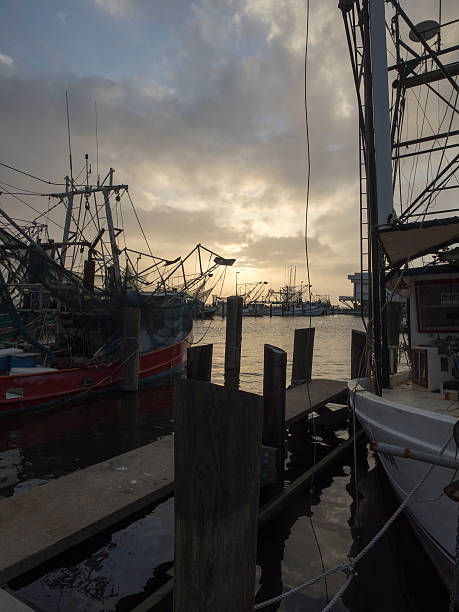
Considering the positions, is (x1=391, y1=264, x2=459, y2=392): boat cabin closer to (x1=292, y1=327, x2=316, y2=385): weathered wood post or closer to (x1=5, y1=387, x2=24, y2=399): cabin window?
(x1=292, y1=327, x2=316, y2=385): weathered wood post

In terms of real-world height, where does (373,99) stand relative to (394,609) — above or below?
above

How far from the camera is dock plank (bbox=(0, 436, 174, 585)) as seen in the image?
427 centimetres

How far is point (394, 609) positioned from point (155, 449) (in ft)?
14.5

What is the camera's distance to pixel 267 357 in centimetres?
758

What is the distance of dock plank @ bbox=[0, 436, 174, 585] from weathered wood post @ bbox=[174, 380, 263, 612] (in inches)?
98.4

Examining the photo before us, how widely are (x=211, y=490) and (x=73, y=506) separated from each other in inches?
143

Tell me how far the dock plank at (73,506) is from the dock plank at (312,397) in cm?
418

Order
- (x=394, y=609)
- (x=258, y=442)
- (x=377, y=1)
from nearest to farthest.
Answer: (x=258, y=442)
(x=394, y=609)
(x=377, y=1)

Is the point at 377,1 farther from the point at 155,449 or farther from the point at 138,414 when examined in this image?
the point at 138,414

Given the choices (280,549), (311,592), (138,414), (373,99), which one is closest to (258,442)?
(311,592)

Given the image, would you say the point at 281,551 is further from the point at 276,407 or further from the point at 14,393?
the point at 14,393

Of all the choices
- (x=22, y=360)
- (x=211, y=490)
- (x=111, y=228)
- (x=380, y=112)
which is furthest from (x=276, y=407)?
(x=111, y=228)

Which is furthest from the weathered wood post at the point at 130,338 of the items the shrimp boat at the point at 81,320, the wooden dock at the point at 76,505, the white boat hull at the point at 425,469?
the white boat hull at the point at 425,469

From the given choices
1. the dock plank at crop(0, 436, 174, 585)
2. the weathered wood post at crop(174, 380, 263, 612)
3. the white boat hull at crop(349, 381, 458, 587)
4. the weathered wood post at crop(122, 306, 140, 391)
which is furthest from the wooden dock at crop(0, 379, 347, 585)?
the weathered wood post at crop(122, 306, 140, 391)
